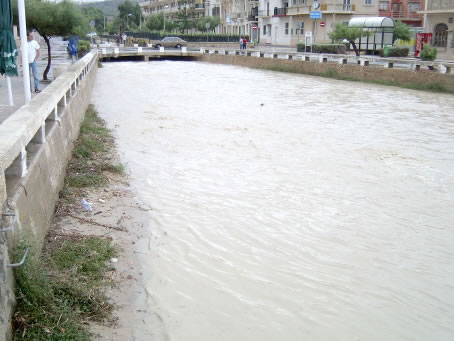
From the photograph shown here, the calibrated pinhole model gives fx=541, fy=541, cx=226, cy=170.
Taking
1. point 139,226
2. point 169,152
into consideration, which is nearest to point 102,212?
point 139,226

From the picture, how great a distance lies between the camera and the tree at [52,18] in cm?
1759

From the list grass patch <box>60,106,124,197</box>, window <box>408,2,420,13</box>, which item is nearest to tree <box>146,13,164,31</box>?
window <box>408,2,420,13</box>

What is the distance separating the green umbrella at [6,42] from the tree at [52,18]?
7922 millimetres

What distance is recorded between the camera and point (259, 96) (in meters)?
23.9

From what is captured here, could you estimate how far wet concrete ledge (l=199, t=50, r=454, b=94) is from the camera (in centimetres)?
2533

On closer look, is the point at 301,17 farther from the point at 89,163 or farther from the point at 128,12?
the point at 128,12

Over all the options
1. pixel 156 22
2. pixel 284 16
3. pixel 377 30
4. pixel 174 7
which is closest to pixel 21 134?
pixel 377 30

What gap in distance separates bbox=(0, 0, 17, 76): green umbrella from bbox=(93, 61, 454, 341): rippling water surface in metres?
2.87

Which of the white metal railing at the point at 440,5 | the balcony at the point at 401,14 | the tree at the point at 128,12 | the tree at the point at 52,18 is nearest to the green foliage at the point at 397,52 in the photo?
→ the white metal railing at the point at 440,5

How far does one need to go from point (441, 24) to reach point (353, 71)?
16022mm

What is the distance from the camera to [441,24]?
41.8 m

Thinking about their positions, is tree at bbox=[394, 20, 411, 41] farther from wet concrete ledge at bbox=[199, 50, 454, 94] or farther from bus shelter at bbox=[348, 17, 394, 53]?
wet concrete ledge at bbox=[199, 50, 454, 94]

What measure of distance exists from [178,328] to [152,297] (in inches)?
21.3

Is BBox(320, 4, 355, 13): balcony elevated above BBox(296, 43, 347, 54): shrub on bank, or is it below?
above
